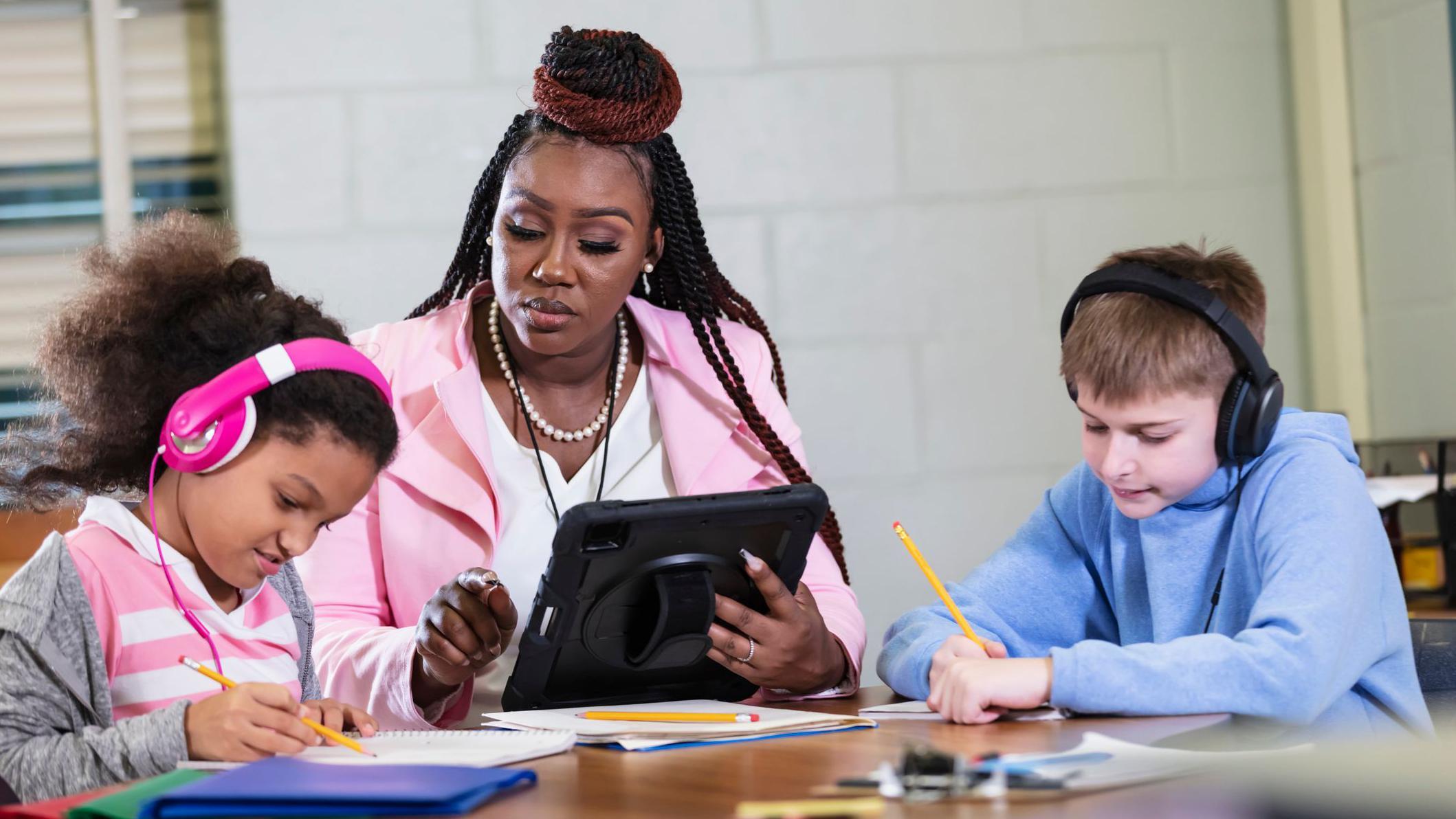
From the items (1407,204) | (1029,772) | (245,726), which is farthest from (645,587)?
(1407,204)

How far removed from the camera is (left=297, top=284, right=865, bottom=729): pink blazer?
1.58 meters

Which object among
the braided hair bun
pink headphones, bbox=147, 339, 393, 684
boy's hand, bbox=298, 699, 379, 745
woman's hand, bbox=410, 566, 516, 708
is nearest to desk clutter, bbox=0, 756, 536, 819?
boy's hand, bbox=298, 699, 379, 745

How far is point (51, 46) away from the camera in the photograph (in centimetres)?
273

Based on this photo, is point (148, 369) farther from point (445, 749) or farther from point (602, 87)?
point (602, 87)

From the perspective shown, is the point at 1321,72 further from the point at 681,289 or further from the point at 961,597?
the point at 961,597

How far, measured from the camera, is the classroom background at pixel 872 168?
256 centimetres

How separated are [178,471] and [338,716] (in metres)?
0.27

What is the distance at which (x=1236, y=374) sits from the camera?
1.24 meters

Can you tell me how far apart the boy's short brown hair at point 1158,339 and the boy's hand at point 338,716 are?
701 mm

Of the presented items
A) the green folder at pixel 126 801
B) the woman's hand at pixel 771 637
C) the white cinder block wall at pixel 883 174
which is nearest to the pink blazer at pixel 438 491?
the woman's hand at pixel 771 637

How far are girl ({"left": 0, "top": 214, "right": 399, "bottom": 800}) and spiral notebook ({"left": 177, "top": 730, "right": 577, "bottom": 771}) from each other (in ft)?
0.12

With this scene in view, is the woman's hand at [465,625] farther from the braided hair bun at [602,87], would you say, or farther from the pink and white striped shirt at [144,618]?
the braided hair bun at [602,87]

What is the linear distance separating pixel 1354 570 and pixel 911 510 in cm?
151

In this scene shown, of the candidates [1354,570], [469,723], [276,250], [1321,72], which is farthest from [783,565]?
[1321,72]
